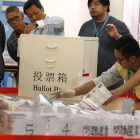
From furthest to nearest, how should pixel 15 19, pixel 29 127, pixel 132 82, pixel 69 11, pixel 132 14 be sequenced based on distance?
pixel 69 11, pixel 132 14, pixel 15 19, pixel 132 82, pixel 29 127

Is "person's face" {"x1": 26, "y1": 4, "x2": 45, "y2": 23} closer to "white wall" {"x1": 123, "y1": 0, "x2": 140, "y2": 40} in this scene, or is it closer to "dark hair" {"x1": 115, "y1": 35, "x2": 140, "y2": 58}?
"dark hair" {"x1": 115, "y1": 35, "x2": 140, "y2": 58}

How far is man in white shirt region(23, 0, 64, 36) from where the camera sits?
2.02 metres

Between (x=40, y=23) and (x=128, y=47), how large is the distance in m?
0.76

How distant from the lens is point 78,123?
0.74 metres

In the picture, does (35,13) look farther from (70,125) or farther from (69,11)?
(69,11)

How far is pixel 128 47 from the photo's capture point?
1.64m

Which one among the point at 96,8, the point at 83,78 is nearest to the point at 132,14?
the point at 96,8

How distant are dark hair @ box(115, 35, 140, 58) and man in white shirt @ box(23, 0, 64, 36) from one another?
2.10 feet

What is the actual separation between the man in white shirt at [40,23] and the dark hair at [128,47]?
639mm

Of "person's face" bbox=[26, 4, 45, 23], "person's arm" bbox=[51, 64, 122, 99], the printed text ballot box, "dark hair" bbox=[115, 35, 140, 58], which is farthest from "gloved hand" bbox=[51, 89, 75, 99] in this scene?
"person's face" bbox=[26, 4, 45, 23]

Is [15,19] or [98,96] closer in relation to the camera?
[98,96]

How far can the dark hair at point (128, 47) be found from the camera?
1634 mm

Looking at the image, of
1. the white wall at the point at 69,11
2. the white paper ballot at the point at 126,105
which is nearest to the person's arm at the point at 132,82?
the white paper ballot at the point at 126,105

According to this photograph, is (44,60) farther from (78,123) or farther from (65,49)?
(78,123)
